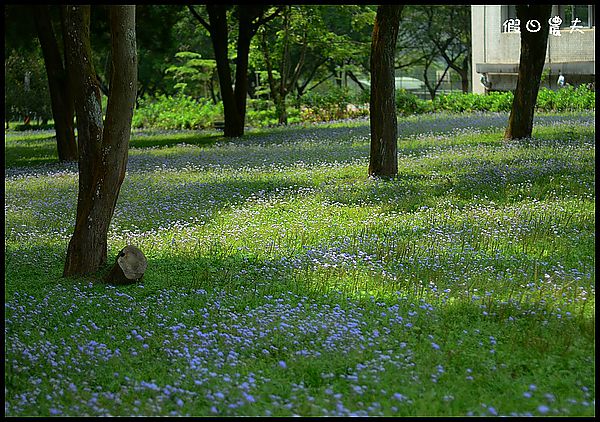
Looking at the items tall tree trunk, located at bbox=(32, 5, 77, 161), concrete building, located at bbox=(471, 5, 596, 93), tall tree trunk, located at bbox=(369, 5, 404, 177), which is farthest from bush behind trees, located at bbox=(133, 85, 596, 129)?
tall tree trunk, located at bbox=(369, 5, 404, 177)

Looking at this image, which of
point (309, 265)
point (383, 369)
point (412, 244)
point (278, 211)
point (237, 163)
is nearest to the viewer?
point (383, 369)

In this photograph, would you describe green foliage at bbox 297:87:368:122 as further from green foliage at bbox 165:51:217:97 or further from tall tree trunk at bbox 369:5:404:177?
tall tree trunk at bbox 369:5:404:177

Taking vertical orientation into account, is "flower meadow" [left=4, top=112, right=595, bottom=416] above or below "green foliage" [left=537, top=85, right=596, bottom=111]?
below

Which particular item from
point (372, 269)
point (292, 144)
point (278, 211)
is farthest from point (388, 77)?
point (292, 144)

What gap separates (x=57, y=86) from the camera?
20109mm

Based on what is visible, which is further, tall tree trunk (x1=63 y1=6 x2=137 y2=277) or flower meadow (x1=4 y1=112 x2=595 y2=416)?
tall tree trunk (x1=63 y1=6 x2=137 y2=277)

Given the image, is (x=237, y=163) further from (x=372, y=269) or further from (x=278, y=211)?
(x=372, y=269)

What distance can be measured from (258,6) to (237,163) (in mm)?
9060

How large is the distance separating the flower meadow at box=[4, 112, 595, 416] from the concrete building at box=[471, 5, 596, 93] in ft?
64.6

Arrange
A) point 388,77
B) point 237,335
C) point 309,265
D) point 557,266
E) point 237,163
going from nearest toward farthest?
point 237,335 → point 557,266 → point 309,265 → point 388,77 → point 237,163

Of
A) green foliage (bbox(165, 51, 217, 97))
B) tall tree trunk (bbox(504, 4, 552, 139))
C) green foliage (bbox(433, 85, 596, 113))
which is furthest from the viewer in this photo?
green foliage (bbox(165, 51, 217, 97))

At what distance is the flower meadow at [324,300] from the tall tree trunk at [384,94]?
45 centimetres

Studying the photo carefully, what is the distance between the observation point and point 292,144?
2111 cm

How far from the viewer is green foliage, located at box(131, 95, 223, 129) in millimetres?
32250
